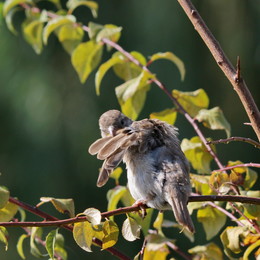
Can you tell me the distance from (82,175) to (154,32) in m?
1.03

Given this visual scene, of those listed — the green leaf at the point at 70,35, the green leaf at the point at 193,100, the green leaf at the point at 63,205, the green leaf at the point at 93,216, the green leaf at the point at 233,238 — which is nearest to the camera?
the green leaf at the point at 93,216

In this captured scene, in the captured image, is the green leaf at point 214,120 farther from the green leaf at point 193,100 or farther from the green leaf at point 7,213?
the green leaf at point 7,213

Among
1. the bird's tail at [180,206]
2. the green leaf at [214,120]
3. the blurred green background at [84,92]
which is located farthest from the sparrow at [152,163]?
the blurred green background at [84,92]

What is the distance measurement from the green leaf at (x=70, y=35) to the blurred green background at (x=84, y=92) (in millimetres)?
1803

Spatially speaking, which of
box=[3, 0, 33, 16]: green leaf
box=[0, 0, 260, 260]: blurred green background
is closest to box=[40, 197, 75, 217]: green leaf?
box=[3, 0, 33, 16]: green leaf

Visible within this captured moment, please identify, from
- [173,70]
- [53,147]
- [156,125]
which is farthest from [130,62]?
[53,147]

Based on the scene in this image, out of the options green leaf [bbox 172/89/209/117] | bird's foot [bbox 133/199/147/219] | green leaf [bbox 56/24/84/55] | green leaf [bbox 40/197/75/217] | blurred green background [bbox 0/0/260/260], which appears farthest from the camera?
blurred green background [bbox 0/0/260/260]

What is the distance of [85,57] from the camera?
5.64ft

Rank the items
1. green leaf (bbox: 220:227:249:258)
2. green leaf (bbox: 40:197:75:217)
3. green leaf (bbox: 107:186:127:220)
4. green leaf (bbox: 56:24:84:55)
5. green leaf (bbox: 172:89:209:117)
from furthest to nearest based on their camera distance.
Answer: green leaf (bbox: 56:24:84:55)
green leaf (bbox: 172:89:209:117)
green leaf (bbox: 107:186:127:220)
green leaf (bbox: 220:227:249:258)
green leaf (bbox: 40:197:75:217)

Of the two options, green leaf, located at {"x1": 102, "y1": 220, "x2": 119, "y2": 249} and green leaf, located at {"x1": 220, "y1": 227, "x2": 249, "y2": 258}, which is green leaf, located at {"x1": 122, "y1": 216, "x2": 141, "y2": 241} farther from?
green leaf, located at {"x1": 220, "y1": 227, "x2": 249, "y2": 258}

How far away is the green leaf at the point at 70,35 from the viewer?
6.01 ft

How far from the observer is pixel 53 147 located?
3.92 m

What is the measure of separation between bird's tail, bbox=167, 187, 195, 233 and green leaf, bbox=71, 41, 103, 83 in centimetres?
51

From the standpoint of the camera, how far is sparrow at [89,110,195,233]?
134 centimetres
